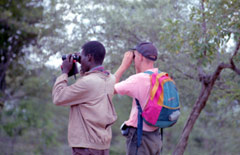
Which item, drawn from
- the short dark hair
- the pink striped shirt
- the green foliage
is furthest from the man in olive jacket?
the green foliage

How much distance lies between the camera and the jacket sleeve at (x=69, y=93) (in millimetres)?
2594

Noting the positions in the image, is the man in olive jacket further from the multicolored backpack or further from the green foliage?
the green foliage

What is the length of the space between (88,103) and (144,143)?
76 cm

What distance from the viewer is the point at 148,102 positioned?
302 cm

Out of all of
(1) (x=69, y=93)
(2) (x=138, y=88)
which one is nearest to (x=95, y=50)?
(1) (x=69, y=93)

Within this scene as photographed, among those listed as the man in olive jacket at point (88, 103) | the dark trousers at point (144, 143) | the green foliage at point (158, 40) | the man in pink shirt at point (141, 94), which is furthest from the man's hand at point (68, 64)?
the green foliage at point (158, 40)

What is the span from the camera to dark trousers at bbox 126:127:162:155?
311 centimetres

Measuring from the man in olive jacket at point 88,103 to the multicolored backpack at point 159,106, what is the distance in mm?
356

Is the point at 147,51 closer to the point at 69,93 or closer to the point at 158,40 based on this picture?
the point at 69,93

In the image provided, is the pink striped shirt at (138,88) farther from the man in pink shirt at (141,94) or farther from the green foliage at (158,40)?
the green foliage at (158,40)

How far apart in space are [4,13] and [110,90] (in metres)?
8.59

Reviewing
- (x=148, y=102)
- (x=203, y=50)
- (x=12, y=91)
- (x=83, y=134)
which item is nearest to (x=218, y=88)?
(x=203, y=50)

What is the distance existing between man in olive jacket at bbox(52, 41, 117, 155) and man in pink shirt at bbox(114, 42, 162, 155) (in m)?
0.35

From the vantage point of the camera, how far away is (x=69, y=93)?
8.49ft
